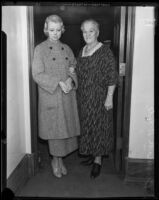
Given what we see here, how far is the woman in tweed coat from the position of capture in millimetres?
1646

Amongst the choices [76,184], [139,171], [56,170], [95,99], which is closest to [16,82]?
[95,99]

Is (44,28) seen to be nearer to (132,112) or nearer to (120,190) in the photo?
(132,112)

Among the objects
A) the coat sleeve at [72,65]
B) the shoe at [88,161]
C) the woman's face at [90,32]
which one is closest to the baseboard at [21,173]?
the shoe at [88,161]

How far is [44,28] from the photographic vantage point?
164cm

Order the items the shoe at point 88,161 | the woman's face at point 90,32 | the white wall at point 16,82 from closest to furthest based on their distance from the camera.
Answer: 1. the white wall at point 16,82
2. the woman's face at point 90,32
3. the shoe at point 88,161

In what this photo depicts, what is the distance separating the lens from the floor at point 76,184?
1645 mm

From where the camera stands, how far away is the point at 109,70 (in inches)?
67.5

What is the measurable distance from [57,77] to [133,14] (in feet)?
1.91

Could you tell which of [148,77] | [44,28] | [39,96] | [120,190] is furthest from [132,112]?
[44,28]

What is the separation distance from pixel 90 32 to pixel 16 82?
0.54m

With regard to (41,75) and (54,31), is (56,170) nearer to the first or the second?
(41,75)

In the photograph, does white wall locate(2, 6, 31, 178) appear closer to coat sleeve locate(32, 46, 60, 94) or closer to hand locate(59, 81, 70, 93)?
coat sleeve locate(32, 46, 60, 94)

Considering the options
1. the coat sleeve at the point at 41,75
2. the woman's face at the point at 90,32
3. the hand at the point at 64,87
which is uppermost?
the woman's face at the point at 90,32

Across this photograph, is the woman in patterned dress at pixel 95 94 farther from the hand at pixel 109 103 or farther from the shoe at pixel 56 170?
the shoe at pixel 56 170
